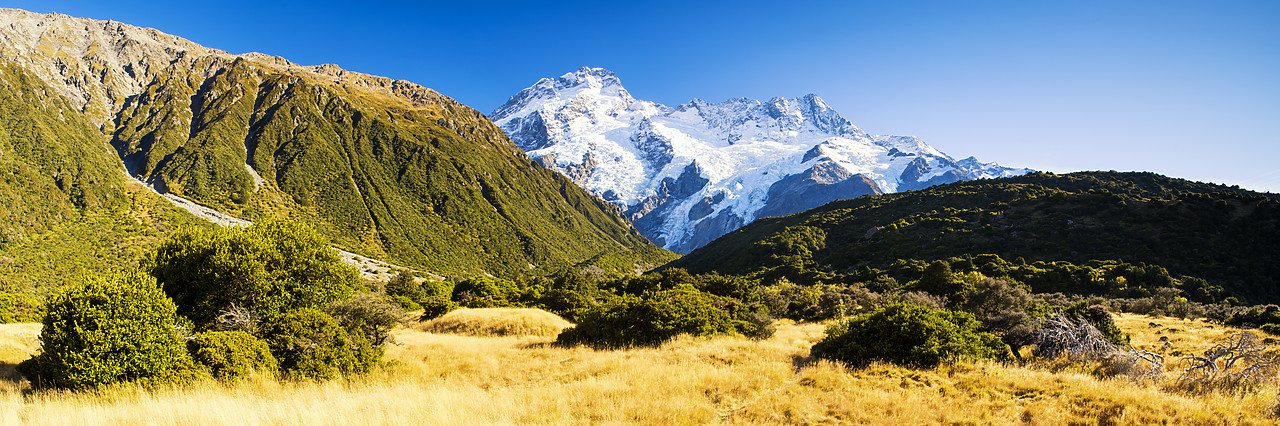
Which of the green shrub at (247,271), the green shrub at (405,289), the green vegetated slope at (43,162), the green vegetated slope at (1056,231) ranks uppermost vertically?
the green vegetated slope at (43,162)

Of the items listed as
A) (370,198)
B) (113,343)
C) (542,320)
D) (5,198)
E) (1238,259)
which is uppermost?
(370,198)

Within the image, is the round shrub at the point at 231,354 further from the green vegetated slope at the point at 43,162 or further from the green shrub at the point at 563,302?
the green vegetated slope at the point at 43,162

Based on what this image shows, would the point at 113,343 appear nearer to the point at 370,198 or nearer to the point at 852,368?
the point at 852,368

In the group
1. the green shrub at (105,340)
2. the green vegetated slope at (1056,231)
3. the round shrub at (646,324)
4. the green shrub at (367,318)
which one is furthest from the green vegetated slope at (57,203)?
the green vegetated slope at (1056,231)

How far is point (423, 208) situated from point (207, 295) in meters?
193

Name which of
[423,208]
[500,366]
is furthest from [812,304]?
[423,208]

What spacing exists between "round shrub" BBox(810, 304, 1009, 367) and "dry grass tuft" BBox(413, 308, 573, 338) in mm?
16646

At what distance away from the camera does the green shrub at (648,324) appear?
1944 cm

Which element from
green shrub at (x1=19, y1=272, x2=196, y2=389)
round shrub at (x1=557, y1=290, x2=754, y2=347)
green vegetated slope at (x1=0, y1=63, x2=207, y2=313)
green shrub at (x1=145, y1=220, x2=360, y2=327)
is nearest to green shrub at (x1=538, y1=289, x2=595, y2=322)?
round shrub at (x1=557, y1=290, x2=754, y2=347)

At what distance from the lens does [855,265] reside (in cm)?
6694

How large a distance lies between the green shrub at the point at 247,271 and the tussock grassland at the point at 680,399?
4.98 m

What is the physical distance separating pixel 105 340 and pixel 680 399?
12.4 metres

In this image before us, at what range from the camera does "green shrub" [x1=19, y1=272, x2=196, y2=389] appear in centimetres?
983

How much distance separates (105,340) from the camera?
9.93 m
